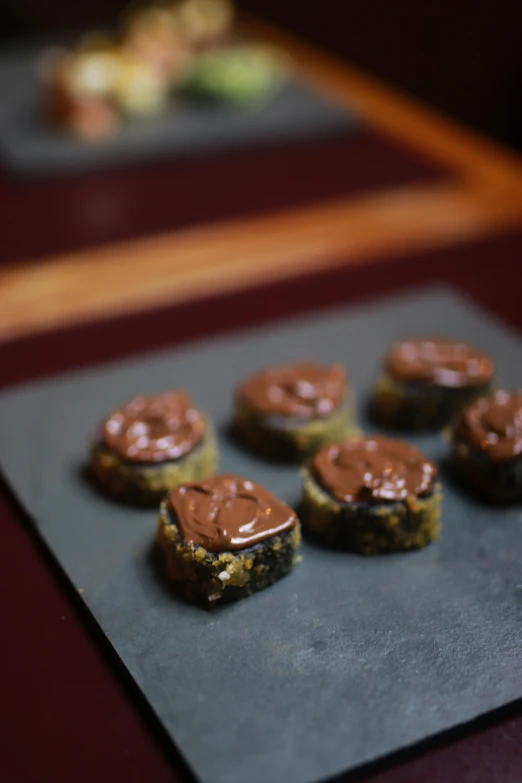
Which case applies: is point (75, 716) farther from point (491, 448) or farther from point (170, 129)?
point (170, 129)

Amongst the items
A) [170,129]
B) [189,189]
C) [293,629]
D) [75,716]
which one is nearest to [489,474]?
[293,629]

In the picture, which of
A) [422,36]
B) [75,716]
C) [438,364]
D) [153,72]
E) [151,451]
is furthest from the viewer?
[422,36]

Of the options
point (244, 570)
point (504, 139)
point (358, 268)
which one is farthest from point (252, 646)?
point (504, 139)

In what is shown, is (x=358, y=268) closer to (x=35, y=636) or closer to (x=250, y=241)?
(x=250, y=241)

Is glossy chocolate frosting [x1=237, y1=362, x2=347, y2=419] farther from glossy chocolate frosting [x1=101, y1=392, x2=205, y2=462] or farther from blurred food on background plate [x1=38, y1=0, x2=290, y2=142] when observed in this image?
blurred food on background plate [x1=38, y1=0, x2=290, y2=142]

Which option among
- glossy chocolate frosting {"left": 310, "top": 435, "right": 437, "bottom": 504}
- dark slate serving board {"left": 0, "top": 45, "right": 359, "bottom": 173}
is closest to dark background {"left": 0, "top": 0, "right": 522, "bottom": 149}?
dark slate serving board {"left": 0, "top": 45, "right": 359, "bottom": 173}

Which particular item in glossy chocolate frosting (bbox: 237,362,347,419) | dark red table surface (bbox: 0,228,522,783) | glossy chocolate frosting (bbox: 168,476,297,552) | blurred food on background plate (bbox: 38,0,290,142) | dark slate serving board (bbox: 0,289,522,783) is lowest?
dark red table surface (bbox: 0,228,522,783)
